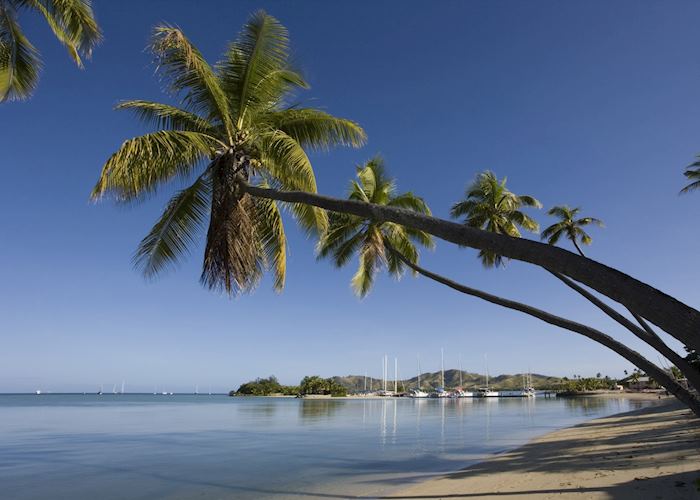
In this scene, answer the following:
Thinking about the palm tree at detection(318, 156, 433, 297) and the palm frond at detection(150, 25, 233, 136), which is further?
the palm tree at detection(318, 156, 433, 297)

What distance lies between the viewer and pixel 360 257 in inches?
706

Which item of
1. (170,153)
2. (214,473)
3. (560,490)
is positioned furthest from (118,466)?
(560,490)

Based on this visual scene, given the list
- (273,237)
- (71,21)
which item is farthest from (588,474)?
(71,21)

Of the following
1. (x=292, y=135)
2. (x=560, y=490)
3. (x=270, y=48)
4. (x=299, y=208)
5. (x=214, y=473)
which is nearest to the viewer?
(x=560, y=490)

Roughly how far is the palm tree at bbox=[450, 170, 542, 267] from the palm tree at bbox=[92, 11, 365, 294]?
9.96 m

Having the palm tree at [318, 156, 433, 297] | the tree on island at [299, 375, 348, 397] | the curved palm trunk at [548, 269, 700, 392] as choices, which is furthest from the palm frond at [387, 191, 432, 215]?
the tree on island at [299, 375, 348, 397]

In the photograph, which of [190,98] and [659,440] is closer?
[190,98]

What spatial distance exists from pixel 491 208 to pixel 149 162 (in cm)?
1411

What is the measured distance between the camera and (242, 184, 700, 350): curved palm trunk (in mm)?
3836

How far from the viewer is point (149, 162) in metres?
8.45

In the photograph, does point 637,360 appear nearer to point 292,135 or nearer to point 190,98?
point 292,135

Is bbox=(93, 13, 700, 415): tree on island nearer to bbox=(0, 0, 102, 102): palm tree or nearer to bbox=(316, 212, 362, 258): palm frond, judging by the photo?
bbox=(0, 0, 102, 102): palm tree

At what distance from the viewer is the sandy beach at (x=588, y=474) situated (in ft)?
26.8

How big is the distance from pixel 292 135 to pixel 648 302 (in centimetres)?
829
